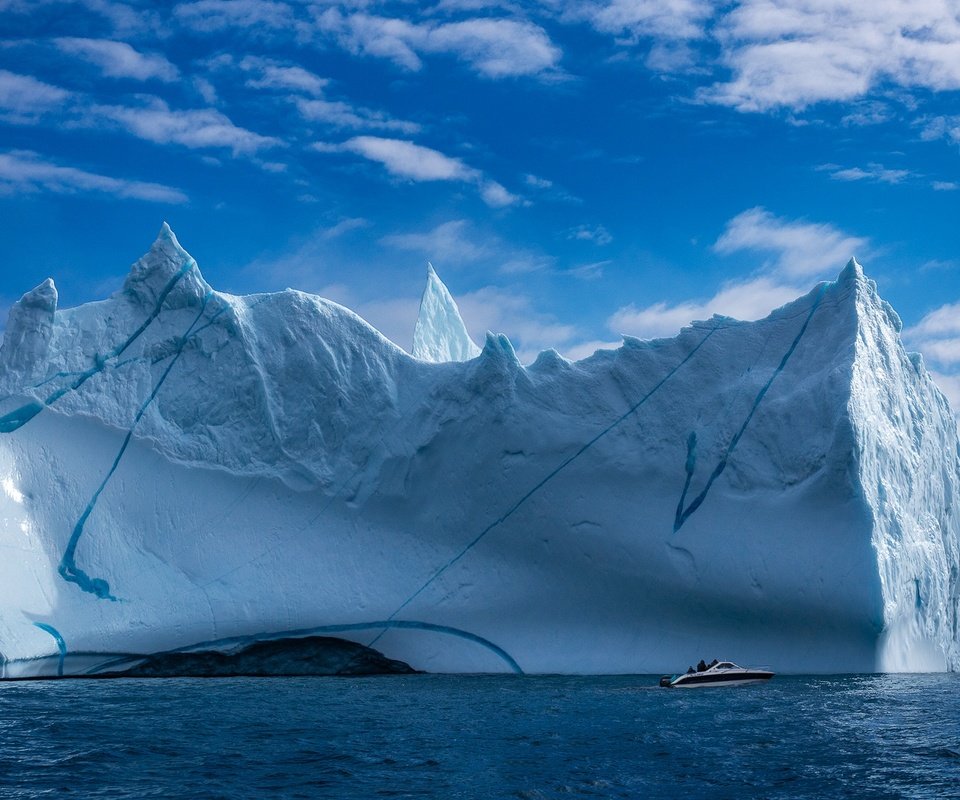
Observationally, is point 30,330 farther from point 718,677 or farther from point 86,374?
point 718,677

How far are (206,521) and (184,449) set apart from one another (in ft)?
3.87

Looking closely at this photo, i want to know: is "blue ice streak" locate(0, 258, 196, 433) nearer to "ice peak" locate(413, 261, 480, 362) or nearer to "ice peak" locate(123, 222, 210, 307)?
"ice peak" locate(123, 222, 210, 307)

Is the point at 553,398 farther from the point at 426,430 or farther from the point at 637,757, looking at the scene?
the point at 637,757

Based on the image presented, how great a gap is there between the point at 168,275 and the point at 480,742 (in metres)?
10.8

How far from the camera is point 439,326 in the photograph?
20.8 meters

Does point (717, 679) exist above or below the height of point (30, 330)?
below

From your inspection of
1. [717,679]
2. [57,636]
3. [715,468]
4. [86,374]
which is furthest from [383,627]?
[86,374]

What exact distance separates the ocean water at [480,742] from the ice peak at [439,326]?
8.84 m

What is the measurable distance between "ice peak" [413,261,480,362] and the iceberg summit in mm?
2998

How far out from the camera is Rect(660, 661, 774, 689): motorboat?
43.2 feet

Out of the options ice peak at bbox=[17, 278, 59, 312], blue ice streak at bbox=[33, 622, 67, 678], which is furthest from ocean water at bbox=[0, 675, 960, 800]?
ice peak at bbox=[17, 278, 59, 312]

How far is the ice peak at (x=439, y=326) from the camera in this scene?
66.5ft

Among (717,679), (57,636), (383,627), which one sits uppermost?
(383,627)

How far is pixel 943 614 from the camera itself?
54.7ft
